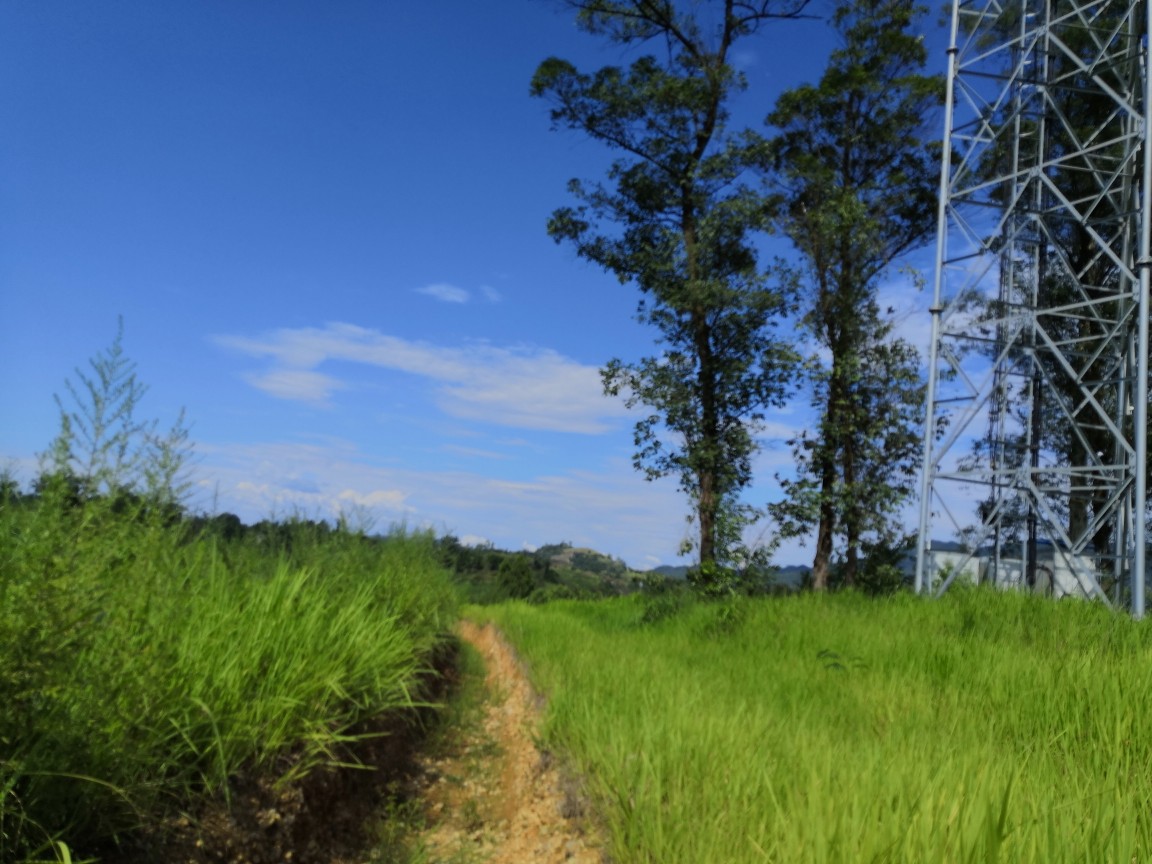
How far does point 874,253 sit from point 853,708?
36.6 ft

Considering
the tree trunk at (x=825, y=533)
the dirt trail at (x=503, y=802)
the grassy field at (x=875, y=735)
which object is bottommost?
the dirt trail at (x=503, y=802)

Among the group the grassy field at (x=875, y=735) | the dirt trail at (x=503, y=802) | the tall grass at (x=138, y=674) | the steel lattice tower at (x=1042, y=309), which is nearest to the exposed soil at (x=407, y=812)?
the dirt trail at (x=503, y=802)

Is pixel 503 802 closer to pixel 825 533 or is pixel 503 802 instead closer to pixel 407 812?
pixel 407 812

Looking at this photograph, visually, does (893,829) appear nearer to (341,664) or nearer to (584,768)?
(584,768)

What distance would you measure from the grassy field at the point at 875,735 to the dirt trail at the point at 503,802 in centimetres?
24

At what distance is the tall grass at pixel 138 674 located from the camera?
2.29m

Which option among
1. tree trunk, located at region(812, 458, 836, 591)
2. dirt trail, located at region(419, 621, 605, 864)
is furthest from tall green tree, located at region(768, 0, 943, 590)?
dirt trail, located at region(419, 621, 605, 864)

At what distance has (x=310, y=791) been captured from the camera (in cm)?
359

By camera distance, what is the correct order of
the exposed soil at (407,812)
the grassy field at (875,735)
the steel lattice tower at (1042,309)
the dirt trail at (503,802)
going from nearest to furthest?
the grassy field at (875,735), the exposed soil at (407,812), the dirt trail at (503,802), the steel lattice tower at (1042,309)

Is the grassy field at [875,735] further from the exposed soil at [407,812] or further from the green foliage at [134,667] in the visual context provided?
the green foliage at [134,667]

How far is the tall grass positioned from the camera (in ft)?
7.52

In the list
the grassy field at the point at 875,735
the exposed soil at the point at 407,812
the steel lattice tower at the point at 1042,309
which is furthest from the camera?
the steel lattice tower at the point at 1042,309

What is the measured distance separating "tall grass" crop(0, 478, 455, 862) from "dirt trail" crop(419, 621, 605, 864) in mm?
723

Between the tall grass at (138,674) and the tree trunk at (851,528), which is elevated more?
the tree trunk at (851,528)
